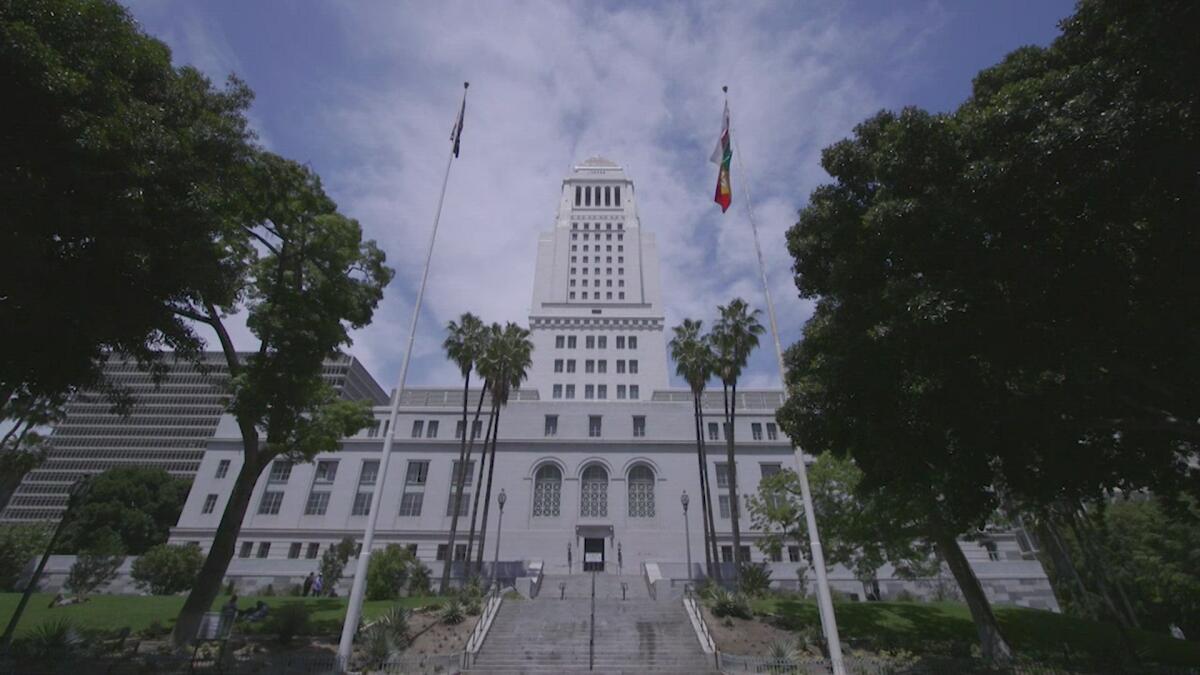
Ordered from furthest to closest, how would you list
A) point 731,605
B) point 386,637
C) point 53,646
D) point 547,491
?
1. point 547,491
2. point 731,605
3. point 386,637
4. point 53,646

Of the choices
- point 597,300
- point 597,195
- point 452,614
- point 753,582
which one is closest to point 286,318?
point 452,614

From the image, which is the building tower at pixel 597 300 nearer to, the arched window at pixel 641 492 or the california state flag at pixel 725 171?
the arched window at pixel 641 492

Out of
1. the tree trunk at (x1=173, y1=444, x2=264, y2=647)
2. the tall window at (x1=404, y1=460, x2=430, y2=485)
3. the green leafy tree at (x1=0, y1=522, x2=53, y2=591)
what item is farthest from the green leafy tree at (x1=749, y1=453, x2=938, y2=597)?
the green leafy tree at (x1=0, y1=522, x2=53, y2=591)

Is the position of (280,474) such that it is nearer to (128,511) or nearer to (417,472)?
(417,472)

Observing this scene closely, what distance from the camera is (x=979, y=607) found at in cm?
2075

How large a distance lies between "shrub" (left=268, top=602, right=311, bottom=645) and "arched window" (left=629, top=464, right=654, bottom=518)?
2633 cm

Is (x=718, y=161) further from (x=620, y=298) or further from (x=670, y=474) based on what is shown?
(x=620, y=298)

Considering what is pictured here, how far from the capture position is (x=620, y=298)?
244 ft

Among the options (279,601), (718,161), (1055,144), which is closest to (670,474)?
(279,601)

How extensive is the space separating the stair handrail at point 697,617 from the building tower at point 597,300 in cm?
3487

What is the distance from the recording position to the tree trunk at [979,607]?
20062 millimetres

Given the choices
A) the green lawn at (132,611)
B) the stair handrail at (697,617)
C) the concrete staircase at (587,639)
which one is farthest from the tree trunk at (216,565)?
the stair handrail at (697,617)

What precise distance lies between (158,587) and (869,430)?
3850 cm

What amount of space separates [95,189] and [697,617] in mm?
23191
